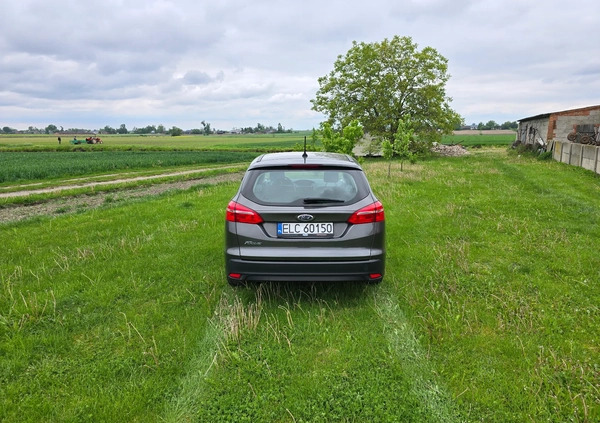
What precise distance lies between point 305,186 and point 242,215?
2.43 ft

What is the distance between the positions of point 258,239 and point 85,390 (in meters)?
1.85

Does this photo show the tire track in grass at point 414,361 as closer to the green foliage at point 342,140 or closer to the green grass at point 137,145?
the green foliage at point 342,140

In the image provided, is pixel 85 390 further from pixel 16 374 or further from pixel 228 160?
pixel 228 160

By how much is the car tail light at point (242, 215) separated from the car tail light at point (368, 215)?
94 cm

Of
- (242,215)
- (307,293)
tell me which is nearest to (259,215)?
(242,215)

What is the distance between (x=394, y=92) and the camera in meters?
37.9

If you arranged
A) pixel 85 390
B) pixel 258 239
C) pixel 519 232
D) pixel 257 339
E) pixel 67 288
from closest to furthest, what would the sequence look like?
1. pixel 85 390
2. pixel 257 339
3. pixel 258 239
4. pixel 67 288
5. pixel 519 232

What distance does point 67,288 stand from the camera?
4656mm

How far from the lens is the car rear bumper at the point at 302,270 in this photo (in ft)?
12.4

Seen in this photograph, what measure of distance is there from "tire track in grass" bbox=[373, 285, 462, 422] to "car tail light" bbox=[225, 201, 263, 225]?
5.26 feet

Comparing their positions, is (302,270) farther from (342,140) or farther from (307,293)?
(342,140)

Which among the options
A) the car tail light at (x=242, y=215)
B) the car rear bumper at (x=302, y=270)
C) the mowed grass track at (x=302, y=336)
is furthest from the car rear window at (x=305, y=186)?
the mowed grass track at (x=302, y=336)

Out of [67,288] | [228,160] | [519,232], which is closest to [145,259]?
[67,288]

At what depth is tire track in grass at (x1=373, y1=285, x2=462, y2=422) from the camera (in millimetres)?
2625
